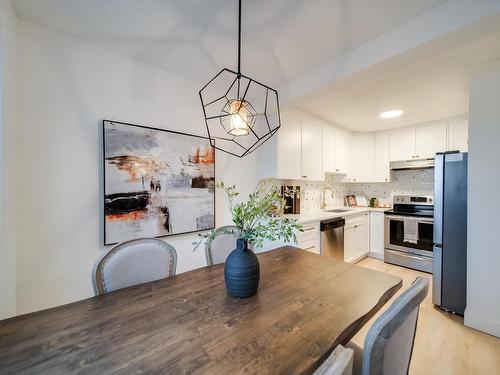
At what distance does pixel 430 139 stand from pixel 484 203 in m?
1.95

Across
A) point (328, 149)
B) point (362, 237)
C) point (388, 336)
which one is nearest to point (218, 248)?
point (388, 336)

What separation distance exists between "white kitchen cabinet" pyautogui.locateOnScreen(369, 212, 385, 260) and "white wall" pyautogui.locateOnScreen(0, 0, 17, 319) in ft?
14.1

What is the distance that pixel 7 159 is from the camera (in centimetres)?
124

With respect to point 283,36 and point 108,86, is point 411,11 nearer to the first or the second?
point 283,36

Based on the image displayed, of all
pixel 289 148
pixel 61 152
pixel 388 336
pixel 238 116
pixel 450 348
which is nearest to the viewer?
pixel 388 336

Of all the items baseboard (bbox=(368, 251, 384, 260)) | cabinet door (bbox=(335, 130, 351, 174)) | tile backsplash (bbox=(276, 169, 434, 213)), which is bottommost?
baseboard (bbox=(368, 251, 384, 260))

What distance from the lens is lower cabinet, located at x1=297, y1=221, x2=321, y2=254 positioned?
8.19 ft

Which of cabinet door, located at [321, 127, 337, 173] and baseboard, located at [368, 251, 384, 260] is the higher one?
cabinet door, located at [321, 127, 337, 173]

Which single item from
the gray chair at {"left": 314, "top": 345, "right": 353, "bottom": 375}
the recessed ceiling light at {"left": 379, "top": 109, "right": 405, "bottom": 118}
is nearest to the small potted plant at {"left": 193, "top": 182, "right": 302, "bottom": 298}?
the gray chair at {"left": 314, "top": 345, "right": 353, "bottom": 375}

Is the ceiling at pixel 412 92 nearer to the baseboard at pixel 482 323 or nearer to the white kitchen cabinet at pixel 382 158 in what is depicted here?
the white kitchen cabinet at pixel 382 158

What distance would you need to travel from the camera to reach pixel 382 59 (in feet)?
4.96

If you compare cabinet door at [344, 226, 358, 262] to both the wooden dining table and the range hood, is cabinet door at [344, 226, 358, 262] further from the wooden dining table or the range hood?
the wooden dining table

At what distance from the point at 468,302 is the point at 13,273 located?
3.55 meters

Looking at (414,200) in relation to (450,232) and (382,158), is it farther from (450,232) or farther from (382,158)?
(450,232)
